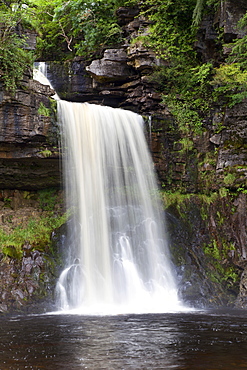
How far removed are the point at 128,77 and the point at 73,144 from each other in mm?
5068

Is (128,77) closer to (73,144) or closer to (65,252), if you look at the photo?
(73,144)

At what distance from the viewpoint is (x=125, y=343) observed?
6691 millimetres

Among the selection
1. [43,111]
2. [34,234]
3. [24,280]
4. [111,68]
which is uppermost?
[111,68]

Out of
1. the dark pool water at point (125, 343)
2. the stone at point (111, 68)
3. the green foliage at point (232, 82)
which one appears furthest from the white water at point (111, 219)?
the green foliage at point (232, 82)

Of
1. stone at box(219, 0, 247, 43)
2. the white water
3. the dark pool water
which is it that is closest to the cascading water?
the white water

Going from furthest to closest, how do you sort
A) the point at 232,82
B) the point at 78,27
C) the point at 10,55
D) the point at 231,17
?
1. the point at 78,27
2. the point at 231,17
3. the point at 232,82
4. the point at 10,55

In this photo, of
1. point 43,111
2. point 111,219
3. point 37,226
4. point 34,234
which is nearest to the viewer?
point 43,111

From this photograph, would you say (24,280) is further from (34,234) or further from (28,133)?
(28,133)

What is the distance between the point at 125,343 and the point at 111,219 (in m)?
7.80

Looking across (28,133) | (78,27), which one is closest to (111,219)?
(28,133)

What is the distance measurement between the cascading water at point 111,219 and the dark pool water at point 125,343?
8.48ft

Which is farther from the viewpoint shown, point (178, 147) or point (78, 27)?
point (78, 27)

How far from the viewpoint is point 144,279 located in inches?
515

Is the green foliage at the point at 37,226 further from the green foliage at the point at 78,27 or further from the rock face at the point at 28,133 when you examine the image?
the green foliage at the point at 78,27
